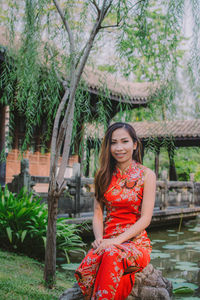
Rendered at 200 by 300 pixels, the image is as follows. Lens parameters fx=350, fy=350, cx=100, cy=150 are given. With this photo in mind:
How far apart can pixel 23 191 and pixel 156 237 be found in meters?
3.66

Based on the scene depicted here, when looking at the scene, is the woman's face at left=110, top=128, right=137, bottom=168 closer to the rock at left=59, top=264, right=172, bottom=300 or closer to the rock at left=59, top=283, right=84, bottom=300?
the rock at left=59, top=264, right=172, bottom=300

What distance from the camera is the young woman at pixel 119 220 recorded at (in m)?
A: 1.79

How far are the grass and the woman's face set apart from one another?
1291 mm

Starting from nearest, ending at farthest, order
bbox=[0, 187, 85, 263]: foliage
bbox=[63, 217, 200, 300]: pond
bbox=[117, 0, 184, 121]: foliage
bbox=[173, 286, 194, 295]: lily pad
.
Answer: bbox=[117, 0, 184, 121]: foliage → bbox=[173, 286, 194, 295]: lily pad → bbox=[63, 217, 200, 300]: pond → bbox=[0, 187, 85, 263]: foliage

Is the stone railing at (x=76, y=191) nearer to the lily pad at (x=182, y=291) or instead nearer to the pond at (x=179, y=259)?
the pond at (x=179, y=259)

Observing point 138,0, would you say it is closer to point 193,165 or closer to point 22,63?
point 22,63

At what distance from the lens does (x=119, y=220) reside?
6.98 feet

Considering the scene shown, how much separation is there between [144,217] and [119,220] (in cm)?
16

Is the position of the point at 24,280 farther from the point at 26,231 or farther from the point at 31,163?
the point at 31,163

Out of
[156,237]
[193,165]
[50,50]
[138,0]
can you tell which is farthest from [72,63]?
[193,165]

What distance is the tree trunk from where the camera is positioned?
2.93 m

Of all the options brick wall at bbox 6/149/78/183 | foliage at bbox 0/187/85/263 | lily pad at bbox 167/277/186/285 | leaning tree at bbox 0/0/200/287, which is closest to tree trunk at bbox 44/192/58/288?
leaning tree at bbox 0/0/200/287

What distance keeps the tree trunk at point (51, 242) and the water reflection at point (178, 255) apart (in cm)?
128

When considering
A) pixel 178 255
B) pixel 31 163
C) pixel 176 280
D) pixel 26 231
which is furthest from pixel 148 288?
pixel 31 163
